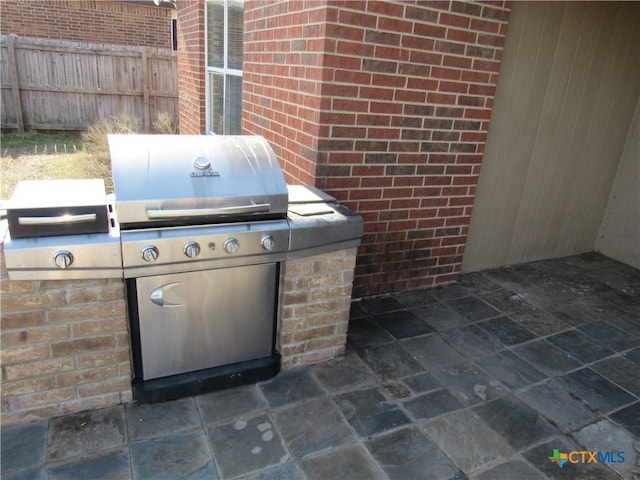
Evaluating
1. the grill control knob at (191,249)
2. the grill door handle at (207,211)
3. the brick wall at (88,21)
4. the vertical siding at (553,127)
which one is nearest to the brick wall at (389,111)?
the vertical siding at (553,127)

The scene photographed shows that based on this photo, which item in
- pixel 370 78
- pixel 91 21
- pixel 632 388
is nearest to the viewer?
pixel 632 388

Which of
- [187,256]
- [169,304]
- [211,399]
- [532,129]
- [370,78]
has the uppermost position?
[370,78]

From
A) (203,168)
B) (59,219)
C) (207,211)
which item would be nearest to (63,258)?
(59,219)

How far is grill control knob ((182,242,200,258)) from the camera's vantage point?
82.8 inches

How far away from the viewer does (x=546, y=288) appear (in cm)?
402

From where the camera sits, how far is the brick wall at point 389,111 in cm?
294

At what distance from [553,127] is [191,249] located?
3.44 meters

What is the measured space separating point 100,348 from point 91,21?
39.9 feet

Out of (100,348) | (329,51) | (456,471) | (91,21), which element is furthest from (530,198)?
(91,21)

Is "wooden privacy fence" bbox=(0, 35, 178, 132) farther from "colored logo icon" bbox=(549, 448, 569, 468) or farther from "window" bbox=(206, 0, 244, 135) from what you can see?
"colored logo icon" bbox=(549, 448, 569, 468)

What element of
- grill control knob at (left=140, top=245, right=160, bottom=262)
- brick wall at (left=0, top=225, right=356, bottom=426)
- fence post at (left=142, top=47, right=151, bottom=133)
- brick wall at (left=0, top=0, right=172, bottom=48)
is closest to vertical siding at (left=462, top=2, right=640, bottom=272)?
brick wall at (left=0, top=225, right=356, bottom=426)

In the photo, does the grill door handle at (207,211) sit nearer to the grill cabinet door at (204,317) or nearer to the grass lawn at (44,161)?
the grill cabinet door at (204,317)

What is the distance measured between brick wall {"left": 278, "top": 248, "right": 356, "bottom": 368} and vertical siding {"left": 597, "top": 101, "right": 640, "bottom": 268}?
3.52m

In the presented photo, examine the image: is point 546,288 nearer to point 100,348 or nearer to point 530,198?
point 530,198
